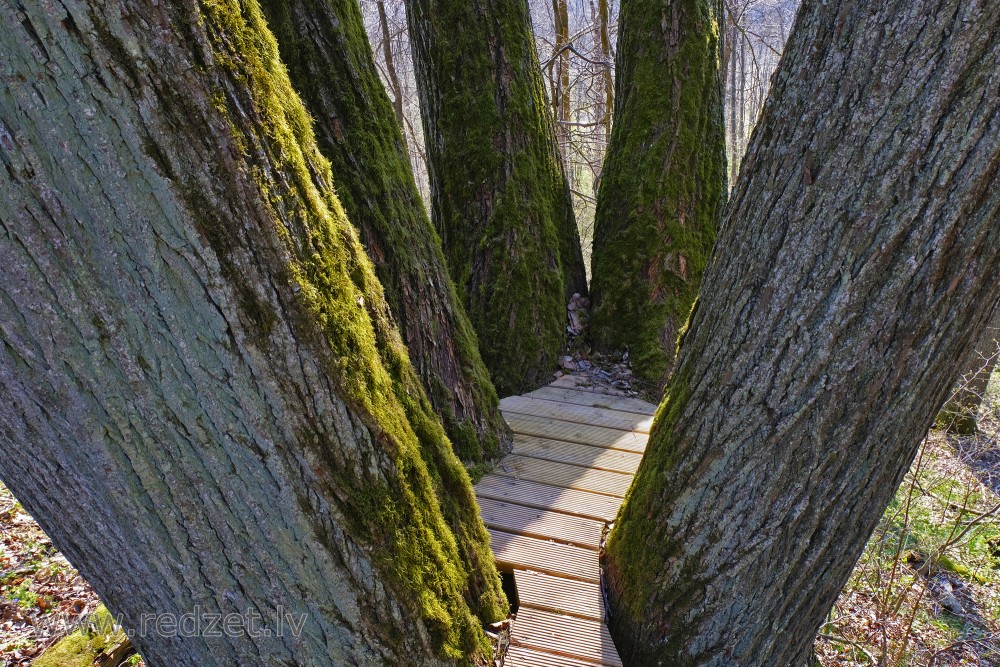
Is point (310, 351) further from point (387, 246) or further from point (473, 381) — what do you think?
point (473, 381)

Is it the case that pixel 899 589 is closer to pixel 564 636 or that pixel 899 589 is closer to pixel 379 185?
pixel 564 636

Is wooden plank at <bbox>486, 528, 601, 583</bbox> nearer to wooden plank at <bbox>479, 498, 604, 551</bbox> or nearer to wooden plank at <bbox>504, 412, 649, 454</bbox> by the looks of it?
wooden plank at <bbox>479, 498, 604, 551</bbox>

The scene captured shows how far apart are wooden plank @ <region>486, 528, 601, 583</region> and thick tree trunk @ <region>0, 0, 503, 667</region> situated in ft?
2.20

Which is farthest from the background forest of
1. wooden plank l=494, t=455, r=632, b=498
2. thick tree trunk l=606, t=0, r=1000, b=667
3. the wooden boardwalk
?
thick tree trunk l=606, t=0, r=1000, b=667

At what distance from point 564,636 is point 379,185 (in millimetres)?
1745

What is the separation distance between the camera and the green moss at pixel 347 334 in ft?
4.08

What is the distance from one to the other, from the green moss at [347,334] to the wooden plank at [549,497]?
728 mm

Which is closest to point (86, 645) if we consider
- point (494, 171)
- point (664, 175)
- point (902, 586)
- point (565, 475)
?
point (565, 475)

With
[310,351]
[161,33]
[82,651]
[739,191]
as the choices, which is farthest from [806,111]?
[82,651]

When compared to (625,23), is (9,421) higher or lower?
lower

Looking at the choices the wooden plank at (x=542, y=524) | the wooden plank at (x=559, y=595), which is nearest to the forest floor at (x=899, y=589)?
the wooden plank at (x=542, y=524)

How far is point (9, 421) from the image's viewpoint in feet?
4.15

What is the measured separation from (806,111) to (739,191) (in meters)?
0.28

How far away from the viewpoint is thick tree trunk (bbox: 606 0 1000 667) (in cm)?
137
